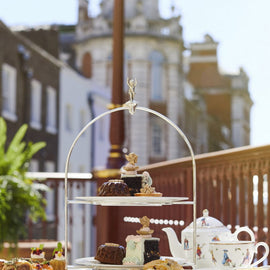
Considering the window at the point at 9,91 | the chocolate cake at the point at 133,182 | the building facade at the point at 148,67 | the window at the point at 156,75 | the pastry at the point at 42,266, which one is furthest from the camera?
the window at the point at 156,75

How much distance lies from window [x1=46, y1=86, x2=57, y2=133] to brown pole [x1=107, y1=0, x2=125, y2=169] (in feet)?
69.7

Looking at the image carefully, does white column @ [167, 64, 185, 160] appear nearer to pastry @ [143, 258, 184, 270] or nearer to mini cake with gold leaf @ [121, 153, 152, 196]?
mini cake with gold leaf @ [121, 153, 152, 196]

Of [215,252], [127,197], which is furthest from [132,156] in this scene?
[215,252]

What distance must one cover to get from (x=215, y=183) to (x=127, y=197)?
301cm

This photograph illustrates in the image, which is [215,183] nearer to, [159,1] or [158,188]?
[158,188]

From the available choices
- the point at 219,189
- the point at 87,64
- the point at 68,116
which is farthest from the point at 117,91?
the point at 87,64

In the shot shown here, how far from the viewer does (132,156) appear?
456 centimetres

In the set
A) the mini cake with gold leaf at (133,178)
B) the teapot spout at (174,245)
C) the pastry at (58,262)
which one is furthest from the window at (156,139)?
the pastry at (58,262)

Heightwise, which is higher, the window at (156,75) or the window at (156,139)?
the window at (156,75)

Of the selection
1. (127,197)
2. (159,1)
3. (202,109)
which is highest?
(159,1)

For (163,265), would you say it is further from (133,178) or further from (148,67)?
(148,67)

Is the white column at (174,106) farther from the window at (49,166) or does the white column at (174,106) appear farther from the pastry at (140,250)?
the pastry at (140,250)

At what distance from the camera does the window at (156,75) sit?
50.0 m

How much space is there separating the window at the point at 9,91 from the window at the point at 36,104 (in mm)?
2231
